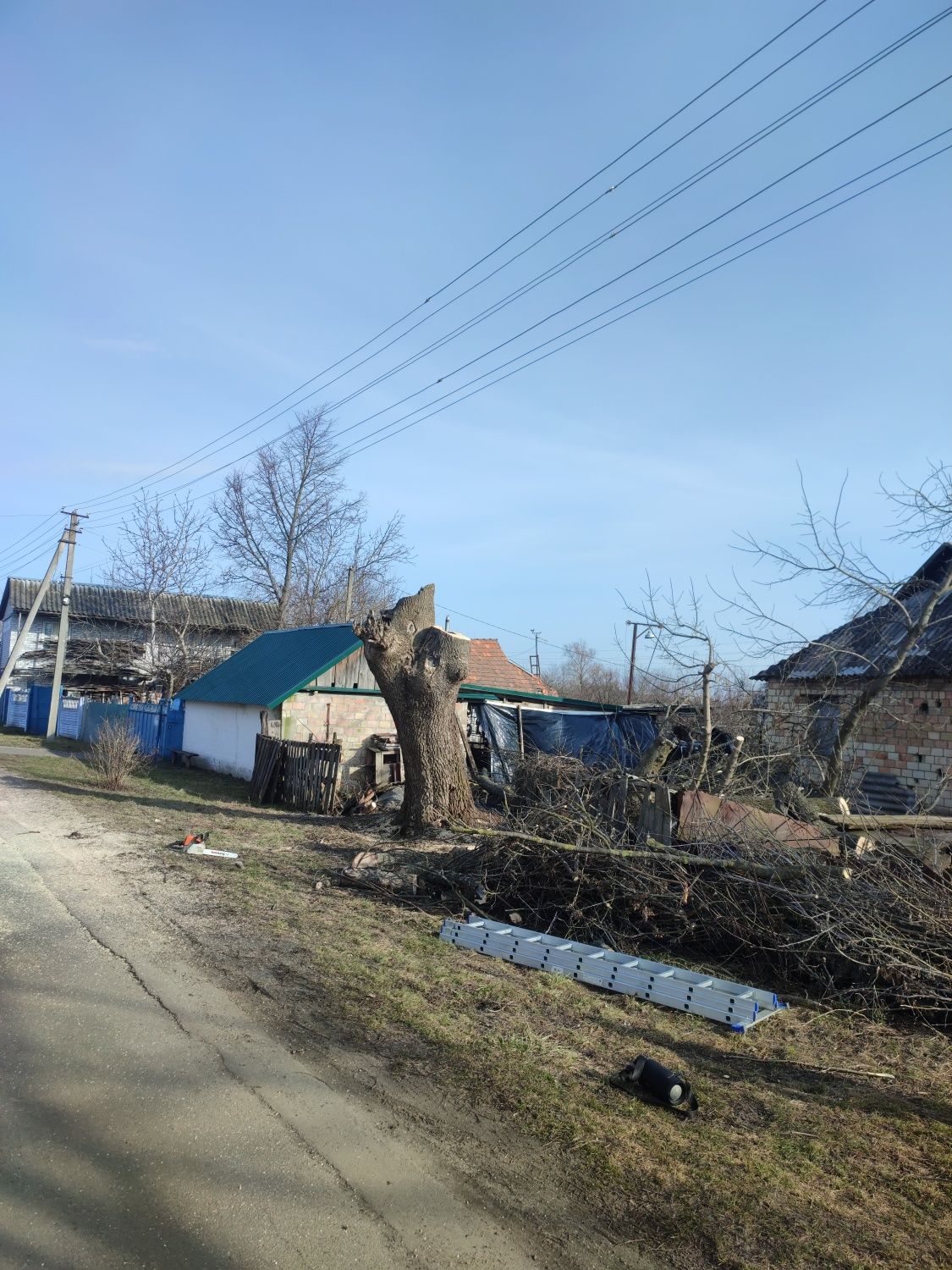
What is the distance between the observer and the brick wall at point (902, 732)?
1257cm

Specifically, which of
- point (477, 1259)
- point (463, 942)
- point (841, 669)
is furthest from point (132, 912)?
point (841, 669)

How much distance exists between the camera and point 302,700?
57.4ft

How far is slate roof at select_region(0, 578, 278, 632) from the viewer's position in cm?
4191

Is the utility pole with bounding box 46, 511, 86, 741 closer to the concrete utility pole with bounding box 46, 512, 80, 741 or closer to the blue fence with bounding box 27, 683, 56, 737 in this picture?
the concrete utility pole with bounding box 46, 512, 80, 741

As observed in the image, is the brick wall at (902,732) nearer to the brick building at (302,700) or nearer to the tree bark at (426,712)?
the tree bark at (426,712)

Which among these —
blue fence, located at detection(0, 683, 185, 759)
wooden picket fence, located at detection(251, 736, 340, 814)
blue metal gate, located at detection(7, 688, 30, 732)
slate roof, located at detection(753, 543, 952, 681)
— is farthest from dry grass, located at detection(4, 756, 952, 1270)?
blue metal gate, located at detection(7, 688, 30, 732)

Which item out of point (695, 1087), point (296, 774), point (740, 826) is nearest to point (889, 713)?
point (740, 826)

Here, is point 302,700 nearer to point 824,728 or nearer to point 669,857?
point 824,728

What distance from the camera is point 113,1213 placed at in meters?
3.08

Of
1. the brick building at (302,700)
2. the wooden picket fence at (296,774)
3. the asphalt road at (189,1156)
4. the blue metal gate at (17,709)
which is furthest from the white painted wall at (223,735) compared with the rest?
the blue metal gate at (17,709)

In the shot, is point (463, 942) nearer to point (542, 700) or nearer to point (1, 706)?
point (542, 700)

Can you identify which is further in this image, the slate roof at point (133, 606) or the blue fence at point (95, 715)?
the slate roof at point (133, 606)

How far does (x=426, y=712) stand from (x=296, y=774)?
501cm

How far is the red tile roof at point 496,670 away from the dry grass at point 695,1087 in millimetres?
19178
